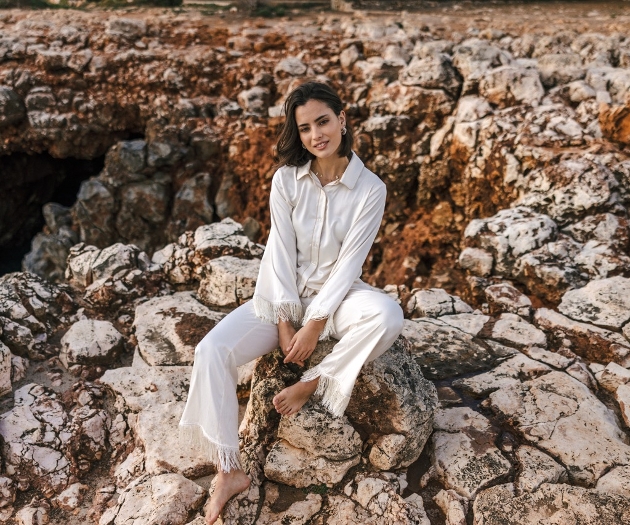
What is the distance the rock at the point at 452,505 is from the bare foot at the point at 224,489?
0.90m

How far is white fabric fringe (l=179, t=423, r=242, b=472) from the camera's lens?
2.29 meters

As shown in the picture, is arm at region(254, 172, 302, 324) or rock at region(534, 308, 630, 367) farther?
rock at region(534, 308, 630, 367)

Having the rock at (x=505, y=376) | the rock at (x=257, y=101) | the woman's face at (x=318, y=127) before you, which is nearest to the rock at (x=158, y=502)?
the rock at (x=505, y=376)

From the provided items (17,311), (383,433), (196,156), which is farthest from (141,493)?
(196,156)

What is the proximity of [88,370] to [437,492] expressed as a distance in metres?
2.28

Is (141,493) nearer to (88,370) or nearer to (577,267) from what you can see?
(88,370)

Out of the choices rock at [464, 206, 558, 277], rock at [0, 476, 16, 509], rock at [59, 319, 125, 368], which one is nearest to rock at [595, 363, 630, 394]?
rock at [464, 206, 558, 277]

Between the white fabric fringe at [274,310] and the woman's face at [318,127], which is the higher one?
the woman's face at [318,127]

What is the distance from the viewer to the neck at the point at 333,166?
8.77 ft

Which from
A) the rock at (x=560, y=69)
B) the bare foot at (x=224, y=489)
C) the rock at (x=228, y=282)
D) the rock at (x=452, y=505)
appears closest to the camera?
the bare foot at (x=224, y=489)

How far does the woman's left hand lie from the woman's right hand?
33 millimetres

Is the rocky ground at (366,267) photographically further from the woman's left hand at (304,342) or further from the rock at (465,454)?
the woman's left hand at (304,342)

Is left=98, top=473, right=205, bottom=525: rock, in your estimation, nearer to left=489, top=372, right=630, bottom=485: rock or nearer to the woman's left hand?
the woman's left hand

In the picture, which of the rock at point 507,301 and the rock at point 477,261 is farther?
the rock at point 477,261
